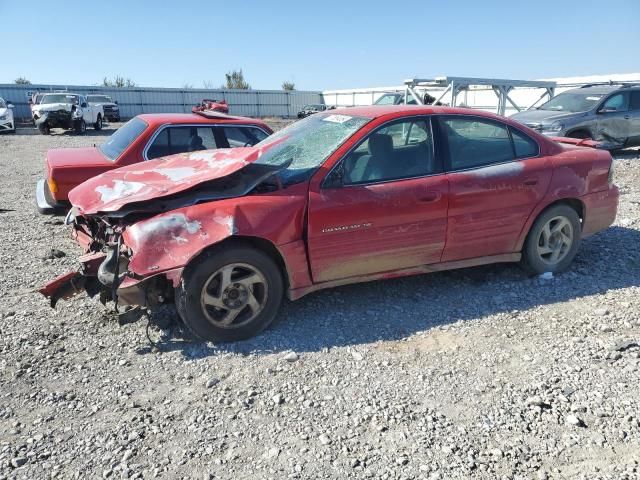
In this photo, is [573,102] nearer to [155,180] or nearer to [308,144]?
[308,144]

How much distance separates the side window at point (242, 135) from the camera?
6824mm

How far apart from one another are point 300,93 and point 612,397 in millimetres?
42403

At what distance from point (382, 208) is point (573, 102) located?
10.7 meters

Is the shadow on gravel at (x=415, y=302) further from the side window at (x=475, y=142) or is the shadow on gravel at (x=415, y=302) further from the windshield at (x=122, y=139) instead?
the windshield at (x=122, y=139)

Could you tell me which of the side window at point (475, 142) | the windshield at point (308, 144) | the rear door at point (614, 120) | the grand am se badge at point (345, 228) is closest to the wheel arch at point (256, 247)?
the grand am se badge at point (345, 228)

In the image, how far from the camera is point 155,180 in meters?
4.12

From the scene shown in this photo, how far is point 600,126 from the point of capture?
11914 millimetres

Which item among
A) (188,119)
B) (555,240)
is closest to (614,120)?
(555,240)

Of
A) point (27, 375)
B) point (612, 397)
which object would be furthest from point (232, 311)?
point (612, 397)

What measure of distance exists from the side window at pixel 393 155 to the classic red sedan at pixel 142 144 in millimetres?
3070

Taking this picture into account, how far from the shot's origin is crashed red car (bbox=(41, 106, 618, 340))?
3576 mm

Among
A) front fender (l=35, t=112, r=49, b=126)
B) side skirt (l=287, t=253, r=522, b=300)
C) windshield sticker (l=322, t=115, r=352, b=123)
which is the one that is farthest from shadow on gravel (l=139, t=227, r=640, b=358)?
front fender (l=35, t=112, r=49, b=126)

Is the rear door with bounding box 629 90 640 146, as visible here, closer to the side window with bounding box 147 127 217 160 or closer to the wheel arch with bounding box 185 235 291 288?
→ the side window with bounding box 147 127 217 160

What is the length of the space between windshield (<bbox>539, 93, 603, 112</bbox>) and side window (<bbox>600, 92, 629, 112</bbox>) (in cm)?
23
